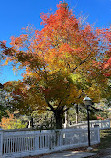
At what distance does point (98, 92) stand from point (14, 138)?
7.20 metres

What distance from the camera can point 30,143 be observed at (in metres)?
11.3

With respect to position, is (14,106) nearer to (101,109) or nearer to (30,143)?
(30,143)

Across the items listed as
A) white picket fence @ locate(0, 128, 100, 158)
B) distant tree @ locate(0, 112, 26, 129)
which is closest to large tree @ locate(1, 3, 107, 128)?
white picket fence @ locate(0, 128, 100, 158)

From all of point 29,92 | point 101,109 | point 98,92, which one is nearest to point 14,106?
point 29,92

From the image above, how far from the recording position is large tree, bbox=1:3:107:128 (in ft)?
44.4

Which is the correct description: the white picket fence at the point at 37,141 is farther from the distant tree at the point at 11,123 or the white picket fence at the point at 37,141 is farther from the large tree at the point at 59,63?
the distant tree at the point at 11,123

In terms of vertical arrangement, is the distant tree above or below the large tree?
below

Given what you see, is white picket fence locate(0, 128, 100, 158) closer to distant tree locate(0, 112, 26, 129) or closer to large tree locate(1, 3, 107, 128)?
large tree locate(1, 3, 107, 128)

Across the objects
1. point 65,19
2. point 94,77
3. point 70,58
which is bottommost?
point 94,77

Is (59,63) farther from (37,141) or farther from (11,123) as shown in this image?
(11,123)

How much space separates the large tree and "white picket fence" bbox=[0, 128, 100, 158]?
1.48 meters

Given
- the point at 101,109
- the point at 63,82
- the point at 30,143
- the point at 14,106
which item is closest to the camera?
the point at 30,143

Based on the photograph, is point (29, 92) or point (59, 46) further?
point (59, 46)

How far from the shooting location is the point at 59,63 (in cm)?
1434
